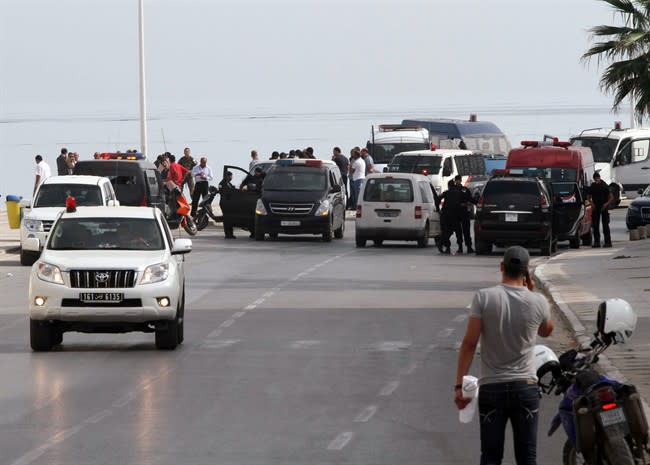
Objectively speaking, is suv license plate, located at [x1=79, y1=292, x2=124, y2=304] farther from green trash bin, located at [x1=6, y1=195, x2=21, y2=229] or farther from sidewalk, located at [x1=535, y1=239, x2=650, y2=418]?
green trash bin, located at [x1=6, y1=195, x2=21, y2=229]

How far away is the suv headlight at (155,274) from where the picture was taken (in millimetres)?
19317

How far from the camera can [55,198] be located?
35125 mm

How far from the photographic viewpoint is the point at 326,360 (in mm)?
18453

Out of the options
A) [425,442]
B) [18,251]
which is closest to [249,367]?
[425,442]

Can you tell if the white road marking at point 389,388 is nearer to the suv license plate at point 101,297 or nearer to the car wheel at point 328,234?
the suv license plate at point 101,297

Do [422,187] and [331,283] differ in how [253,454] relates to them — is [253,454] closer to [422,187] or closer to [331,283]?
[331,283]

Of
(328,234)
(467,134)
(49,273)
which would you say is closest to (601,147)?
(467,134)

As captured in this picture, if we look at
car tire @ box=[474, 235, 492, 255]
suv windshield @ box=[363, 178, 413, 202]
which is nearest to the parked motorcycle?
car tire @ box=[474, 235, 492, 255]

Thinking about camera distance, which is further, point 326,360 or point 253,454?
point 326,360

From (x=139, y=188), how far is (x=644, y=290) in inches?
619

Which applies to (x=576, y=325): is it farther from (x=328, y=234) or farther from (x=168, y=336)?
(x=328, y=234)

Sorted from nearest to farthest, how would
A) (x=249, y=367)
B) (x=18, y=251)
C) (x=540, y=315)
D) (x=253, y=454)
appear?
(x=540, y=315), (x=253, y=454), (x=249, y=367), (x=18, y=251)

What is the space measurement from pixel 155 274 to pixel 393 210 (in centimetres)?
2098

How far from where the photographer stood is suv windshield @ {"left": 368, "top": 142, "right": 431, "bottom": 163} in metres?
62.3
